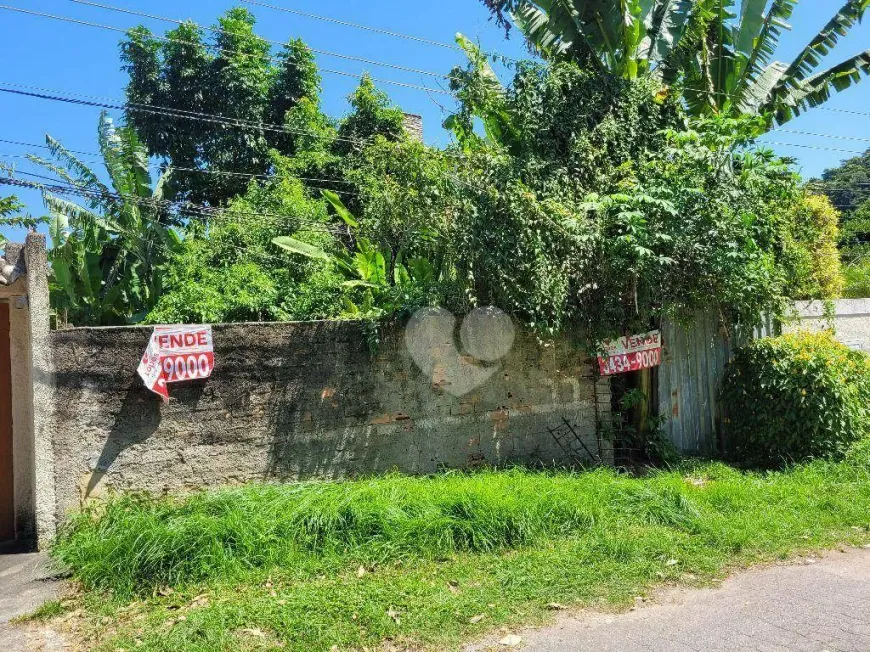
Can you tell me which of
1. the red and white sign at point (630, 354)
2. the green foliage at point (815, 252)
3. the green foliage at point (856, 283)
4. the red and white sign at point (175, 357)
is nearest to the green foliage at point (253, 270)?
the red and white sign at point (175, 357)

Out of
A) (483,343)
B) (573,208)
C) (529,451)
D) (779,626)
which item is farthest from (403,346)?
(779,626)

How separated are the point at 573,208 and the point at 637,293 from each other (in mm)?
1238

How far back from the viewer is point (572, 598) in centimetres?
441

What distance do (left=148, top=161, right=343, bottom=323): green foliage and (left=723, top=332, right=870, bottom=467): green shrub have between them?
5667mm

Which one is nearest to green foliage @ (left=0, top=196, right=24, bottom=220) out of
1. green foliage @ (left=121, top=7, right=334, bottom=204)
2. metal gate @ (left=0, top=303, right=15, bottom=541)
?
green foliage @ (left=121, top=7, right=334, bottom=204)

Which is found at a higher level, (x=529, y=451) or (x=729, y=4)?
(x=729, y=4)

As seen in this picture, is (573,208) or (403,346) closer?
(403,346)

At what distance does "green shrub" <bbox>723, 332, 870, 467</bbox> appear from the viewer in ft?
25.0

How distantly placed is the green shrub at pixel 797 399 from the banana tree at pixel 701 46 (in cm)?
399

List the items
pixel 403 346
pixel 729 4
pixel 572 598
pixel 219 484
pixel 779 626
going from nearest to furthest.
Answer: pixel 779 626
pixel 572 598
pixel 219 484
pixel 403 346
pixel 729 4

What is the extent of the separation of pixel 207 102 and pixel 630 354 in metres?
14.9

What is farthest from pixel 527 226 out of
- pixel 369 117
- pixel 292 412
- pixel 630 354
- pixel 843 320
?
pixel 369 117

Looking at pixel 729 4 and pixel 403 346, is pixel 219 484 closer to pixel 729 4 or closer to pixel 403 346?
pixel 403 346

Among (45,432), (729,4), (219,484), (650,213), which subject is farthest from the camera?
(729,4)
